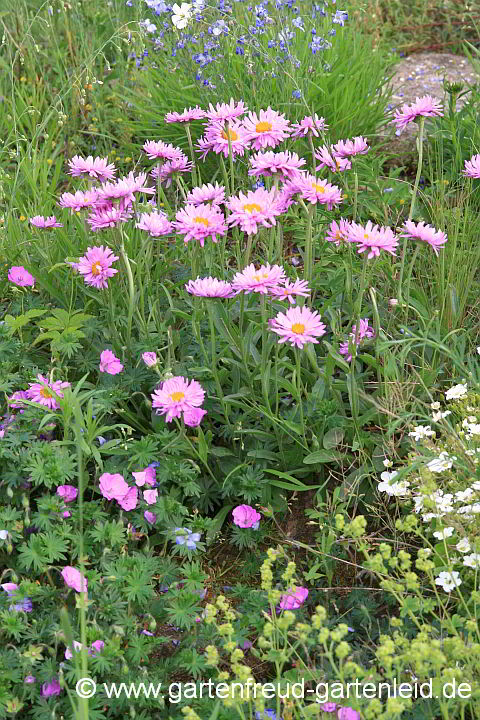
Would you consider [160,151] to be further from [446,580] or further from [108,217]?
[446,580]

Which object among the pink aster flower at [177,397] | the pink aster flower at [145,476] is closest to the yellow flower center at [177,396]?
the pink aster flower at [177,397]

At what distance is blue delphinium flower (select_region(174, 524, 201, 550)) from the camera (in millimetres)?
2027

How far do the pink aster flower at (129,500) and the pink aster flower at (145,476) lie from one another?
0.09 feet

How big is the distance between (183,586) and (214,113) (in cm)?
131

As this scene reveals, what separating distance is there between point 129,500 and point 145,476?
0.07 m

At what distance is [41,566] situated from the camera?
6.18ft

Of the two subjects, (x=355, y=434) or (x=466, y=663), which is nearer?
(x=466, y=663)

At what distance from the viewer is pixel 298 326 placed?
6.43 feet

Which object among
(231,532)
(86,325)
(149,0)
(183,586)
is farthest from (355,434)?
(149,0)

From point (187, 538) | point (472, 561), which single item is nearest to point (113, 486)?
point (187, 538)

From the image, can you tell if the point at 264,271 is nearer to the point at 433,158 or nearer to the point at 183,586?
the point at 183,586

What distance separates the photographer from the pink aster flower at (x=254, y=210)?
202cm

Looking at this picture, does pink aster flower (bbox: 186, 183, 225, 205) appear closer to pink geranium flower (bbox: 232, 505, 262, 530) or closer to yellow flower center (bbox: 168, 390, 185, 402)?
yellow flower center (bbox: 168, 390, 185, 402)

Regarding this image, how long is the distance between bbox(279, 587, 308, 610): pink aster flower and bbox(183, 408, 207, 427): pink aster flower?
0.47m
